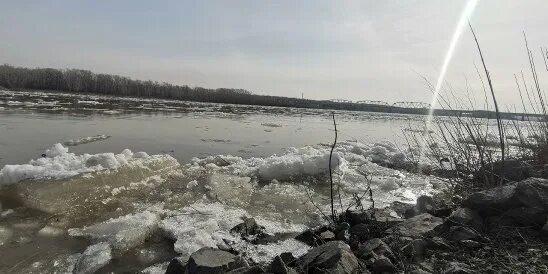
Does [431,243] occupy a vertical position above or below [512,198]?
below

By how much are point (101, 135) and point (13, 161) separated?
492cm

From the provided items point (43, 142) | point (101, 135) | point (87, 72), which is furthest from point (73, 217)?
point (87, 72)

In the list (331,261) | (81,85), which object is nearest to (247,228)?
(331,261)

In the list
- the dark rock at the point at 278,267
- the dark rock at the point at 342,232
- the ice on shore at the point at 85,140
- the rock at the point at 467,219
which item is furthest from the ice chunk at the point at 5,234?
the ice on shore at the point at 85,140

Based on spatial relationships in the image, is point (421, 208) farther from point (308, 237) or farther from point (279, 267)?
point (279, 267)

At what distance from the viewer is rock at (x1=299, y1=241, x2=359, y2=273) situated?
10.0ft

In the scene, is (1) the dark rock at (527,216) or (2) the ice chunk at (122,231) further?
(2) the ice chunk at (122,231)

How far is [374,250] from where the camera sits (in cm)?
363

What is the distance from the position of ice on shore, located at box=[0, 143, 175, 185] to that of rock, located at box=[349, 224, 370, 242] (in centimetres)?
509

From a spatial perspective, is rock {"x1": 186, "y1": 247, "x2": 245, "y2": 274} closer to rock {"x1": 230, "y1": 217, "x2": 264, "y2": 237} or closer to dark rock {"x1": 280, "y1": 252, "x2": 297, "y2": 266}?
dark rock {"x1": 280, "y1": 252, "x2": 297, "y2": 266}

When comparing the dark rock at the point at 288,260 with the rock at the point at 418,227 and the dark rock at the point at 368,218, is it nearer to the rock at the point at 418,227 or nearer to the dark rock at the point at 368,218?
the rock at the point at 418,227

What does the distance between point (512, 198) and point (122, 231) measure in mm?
4431

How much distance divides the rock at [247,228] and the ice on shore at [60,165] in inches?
149

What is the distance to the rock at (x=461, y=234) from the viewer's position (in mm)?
3717
